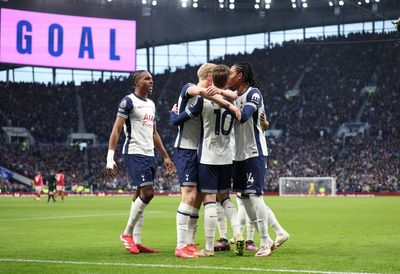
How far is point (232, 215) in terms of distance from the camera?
1030 centimetres

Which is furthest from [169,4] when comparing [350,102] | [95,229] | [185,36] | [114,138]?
[114,138]

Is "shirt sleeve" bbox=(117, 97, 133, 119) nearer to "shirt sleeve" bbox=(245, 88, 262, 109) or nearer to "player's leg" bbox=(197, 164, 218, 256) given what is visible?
"player's leg" bbox=(197, 164, 218, 256)

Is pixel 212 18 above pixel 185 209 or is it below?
above

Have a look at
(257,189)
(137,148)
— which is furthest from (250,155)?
(137,148)

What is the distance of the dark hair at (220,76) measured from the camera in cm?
942

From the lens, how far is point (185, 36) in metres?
73.3

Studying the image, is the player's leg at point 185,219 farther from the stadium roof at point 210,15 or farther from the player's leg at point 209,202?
the stadium roof at point 210,15

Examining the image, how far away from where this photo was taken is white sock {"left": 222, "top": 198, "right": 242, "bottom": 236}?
10.0 m

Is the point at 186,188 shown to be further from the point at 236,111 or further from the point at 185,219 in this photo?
the point at 236,111

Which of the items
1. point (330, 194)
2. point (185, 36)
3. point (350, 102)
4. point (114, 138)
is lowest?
point (330, 194)

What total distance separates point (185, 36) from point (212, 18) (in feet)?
11.3

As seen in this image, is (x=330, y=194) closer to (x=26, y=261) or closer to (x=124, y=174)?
(x=124, y=174)

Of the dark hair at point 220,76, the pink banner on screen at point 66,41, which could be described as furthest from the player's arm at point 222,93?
the pink banner on screen at point 66,41

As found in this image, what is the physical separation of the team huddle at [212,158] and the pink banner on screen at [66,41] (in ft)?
149
